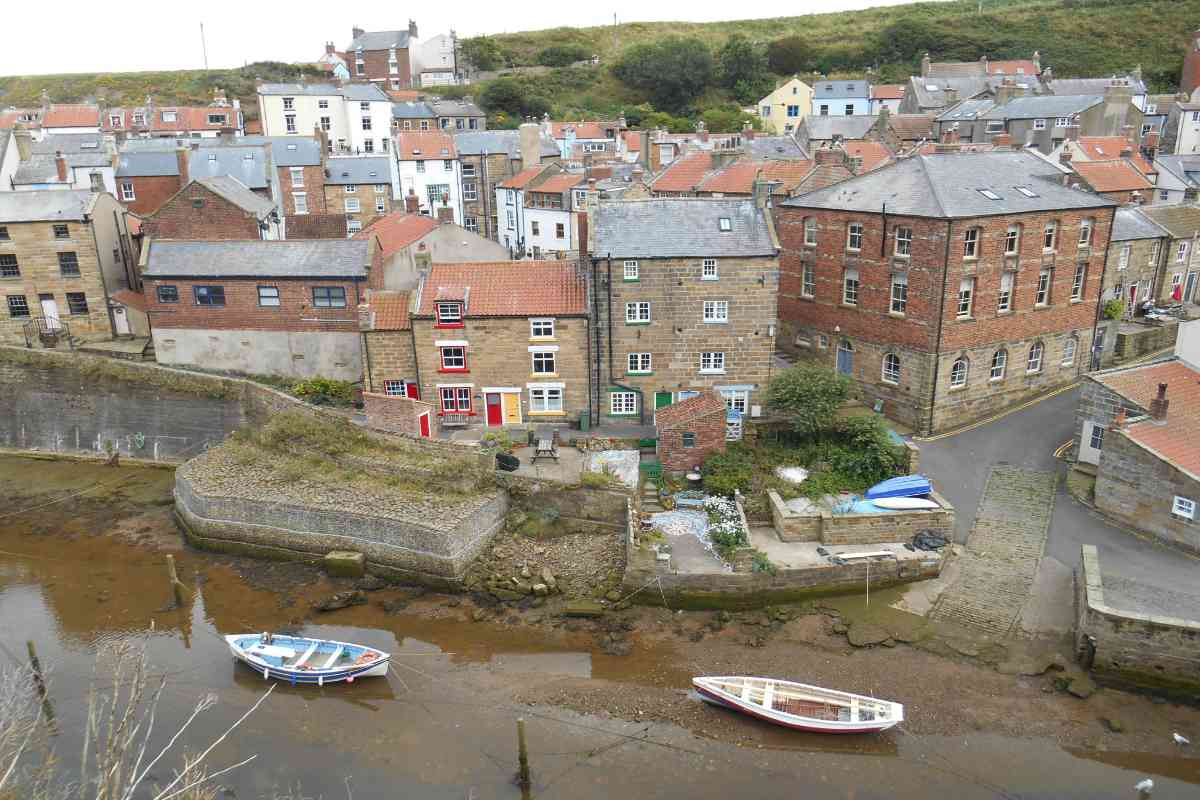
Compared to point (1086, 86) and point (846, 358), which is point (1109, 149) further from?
point (846, 358)

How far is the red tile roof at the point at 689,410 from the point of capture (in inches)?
1126

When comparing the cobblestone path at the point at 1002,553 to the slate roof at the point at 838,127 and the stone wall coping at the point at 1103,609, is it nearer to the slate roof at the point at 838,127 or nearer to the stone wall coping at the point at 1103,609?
the stone wall coping at the point at 1103,609

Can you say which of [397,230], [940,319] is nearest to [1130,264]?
[940,319]

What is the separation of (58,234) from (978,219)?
130 ft

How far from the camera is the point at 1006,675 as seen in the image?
2112 cm

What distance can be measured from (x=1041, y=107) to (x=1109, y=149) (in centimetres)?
897

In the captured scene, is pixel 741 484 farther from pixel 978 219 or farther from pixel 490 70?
pixel 490 70

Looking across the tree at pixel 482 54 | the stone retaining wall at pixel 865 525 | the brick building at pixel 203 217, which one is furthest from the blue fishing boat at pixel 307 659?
the tree at pixel 482 54

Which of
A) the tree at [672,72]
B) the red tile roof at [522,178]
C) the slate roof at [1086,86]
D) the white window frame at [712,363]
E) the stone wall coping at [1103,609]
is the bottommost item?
the stone wall coping at [1103,609]

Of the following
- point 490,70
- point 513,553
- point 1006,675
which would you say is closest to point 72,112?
point 490,70

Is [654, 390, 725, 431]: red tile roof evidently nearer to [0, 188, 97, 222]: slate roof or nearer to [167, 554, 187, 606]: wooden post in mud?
[167, 554, 187, 606]: wooden post in mud

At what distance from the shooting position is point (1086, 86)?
2859 inches

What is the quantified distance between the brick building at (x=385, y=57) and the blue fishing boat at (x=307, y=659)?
8567 cm

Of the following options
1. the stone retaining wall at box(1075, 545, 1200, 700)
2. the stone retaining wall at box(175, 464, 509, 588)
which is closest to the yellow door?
the stone retaining wall at box(175, 464, 509, 588)
